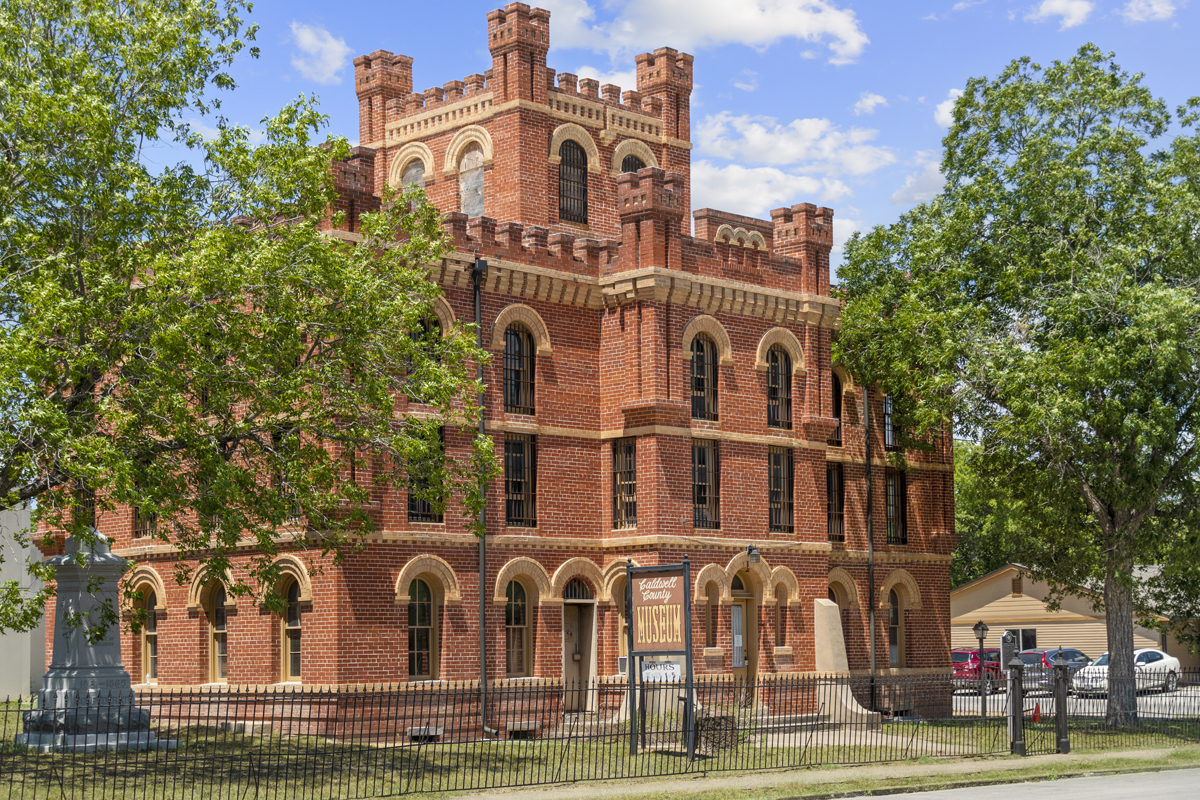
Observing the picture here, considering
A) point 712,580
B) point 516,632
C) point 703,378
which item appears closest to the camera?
point 516,632

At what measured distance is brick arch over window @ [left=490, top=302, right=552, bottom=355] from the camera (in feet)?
97.2

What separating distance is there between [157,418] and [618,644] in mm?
13280

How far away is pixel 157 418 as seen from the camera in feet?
65.9

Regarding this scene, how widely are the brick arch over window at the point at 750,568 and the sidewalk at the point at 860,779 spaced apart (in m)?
7.86

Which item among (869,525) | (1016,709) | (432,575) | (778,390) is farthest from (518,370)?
(1016,709)

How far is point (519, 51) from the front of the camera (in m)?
33.6

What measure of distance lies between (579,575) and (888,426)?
10426 millimetres

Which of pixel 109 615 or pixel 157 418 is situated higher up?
pixel 157 418

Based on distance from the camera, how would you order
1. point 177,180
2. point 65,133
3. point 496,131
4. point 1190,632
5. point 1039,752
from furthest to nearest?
point 1190,632 → point 496,131 → point 1039,752 → point 177,180 → point 65,133

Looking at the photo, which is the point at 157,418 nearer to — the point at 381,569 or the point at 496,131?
the point at 381,569

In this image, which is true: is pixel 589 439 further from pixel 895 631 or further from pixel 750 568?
pixel 895 631

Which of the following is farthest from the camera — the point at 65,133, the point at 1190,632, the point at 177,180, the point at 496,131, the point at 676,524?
the point at 1190,632

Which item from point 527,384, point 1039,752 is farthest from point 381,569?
point 1039,752

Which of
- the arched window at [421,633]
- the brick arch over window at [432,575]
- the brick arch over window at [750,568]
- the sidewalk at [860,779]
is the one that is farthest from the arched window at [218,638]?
the sidewalk at [860,779]
